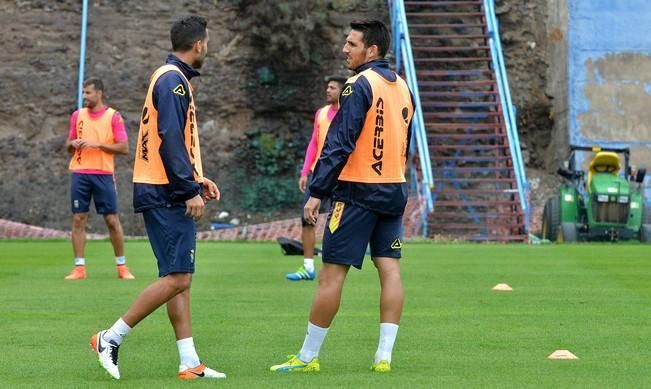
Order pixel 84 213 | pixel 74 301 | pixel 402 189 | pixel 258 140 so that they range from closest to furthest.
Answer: pixel 402 189
pixel 74 301
pixel 84 213
pixel 258 140

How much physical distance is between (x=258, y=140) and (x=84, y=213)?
1583 cm

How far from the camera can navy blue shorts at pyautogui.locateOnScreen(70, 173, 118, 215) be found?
15.3 metres

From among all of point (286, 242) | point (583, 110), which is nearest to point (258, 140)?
point (583, 110)

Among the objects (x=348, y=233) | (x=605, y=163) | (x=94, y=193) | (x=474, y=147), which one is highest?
(x=348, y=233)

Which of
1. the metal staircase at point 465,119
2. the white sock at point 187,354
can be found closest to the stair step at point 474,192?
the metal staircase at point 465,119

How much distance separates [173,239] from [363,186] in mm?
1177

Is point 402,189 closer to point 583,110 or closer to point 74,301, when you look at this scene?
point 74,301

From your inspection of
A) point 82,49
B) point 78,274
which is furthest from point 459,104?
point 78,274

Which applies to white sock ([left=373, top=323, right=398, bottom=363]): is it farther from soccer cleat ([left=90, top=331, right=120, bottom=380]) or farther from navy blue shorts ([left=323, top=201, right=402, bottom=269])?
soccer cleat ([left=90, top=331, right=120, bottom=380])

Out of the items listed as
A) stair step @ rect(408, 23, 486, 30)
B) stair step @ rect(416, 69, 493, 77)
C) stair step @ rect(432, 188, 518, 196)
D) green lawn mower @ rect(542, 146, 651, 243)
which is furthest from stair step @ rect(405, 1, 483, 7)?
green lawn mower @ rect(542, 146, 651, 243)

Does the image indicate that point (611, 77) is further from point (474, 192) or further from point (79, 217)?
point (79, 217)

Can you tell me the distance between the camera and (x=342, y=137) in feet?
26.4

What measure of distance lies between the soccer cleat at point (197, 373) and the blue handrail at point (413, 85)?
18.8 metres

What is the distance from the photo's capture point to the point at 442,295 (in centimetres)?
1315
